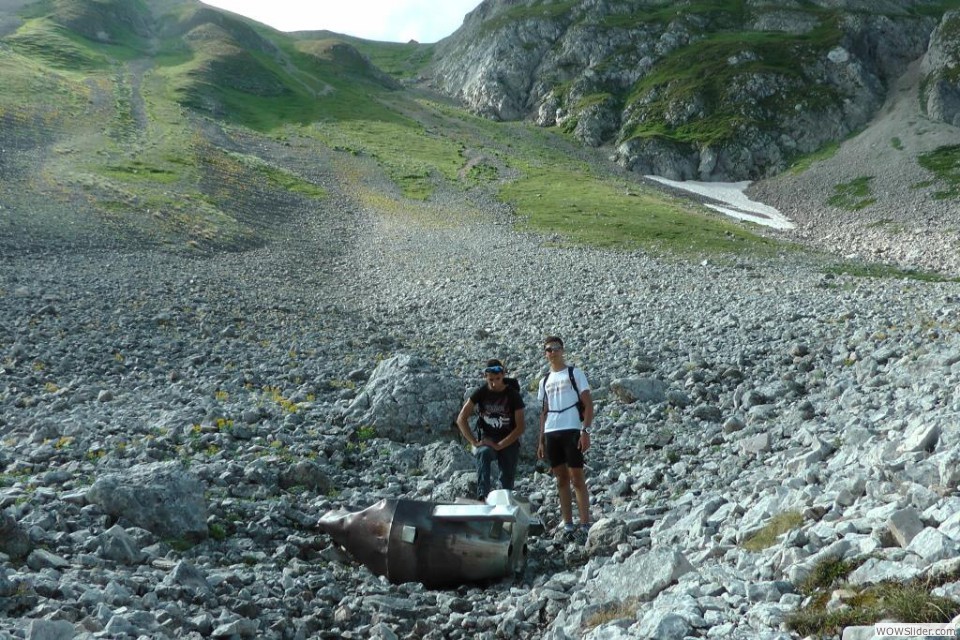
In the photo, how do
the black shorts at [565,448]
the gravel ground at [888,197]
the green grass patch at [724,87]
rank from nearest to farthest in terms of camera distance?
1. the black shorts at [565,448]
2. the gravel ground at [888,197]
3. the green grass patch at [724,87]

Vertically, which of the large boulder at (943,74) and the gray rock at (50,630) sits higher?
the large boulder at (943,74)

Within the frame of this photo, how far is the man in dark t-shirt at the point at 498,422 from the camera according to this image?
1185 cm

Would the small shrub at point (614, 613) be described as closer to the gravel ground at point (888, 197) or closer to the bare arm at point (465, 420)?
the bare arm at point (465, 420)

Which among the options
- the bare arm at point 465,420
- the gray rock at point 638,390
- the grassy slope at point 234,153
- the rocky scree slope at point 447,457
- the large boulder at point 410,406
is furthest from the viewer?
the grassy slope at point 234,153

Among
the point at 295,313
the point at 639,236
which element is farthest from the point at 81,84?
the point at 295,313

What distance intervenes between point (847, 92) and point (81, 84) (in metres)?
129

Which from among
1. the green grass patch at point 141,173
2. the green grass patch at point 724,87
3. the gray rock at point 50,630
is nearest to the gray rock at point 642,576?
the gray rock at point 50,630

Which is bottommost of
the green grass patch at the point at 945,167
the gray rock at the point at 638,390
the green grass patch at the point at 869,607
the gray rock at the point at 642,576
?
the gray rock at the point at 642,576

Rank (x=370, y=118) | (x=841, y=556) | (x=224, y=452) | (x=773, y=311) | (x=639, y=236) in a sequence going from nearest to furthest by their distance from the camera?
(x=841, y=556) < (x=224, y=452) < (x=773, y=311) < (x=639, y=236) < (x=370, y=118)

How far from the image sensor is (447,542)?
965cm

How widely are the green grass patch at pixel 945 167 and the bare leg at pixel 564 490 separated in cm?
8702

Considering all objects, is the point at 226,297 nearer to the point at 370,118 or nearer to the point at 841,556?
the point at 841,556

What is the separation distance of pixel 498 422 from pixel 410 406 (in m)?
3.50

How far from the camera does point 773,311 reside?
23031 mm
